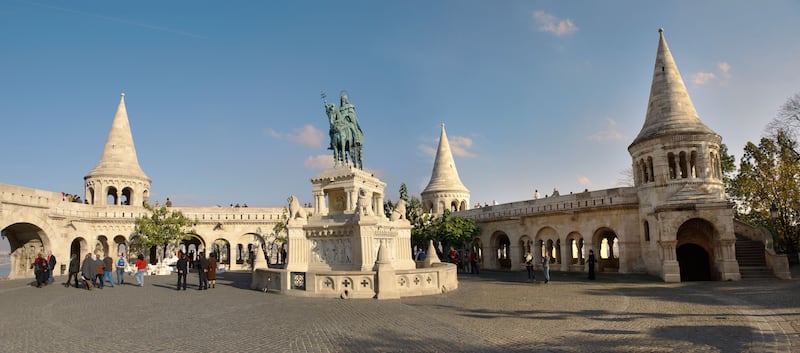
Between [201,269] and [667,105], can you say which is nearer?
[201,269]

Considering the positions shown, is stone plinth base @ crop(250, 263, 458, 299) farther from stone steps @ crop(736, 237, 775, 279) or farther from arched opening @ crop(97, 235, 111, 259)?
arched opening @ crop(97, 235, 111, 259)

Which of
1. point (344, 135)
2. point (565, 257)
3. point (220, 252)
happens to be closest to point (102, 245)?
point (220, 252)

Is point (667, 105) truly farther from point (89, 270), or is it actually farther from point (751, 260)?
point (89, 270)

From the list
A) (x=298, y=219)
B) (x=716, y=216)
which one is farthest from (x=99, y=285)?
(x=716, y=216)

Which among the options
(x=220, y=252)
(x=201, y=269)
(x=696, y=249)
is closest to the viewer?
(x=201, y=269)

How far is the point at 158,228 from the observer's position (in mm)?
30500

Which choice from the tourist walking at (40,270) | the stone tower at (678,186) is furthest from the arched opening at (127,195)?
the stone tower at (678,186)

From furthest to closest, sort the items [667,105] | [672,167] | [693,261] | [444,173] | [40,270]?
[444,173] < [672,167] < [667,105] < [693,261] < [40,270]

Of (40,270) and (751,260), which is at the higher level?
(40,270)

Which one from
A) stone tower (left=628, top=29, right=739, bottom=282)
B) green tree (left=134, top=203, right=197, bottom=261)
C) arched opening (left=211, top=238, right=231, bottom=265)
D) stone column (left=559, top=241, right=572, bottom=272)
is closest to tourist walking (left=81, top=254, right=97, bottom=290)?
green tree (left=134, top=203, right=197, bottom=261)

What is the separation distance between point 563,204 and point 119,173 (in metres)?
31.0

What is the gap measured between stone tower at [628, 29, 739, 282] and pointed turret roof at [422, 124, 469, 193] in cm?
2021

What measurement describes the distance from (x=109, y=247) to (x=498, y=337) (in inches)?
1308

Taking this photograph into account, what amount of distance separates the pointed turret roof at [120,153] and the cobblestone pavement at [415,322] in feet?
73.3
